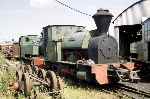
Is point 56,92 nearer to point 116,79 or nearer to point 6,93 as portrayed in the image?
point 6,93

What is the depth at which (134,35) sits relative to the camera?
22.2m

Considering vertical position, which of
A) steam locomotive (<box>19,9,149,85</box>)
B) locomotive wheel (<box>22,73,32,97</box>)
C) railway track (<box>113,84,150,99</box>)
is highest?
steam locomotive (<box>19,9,149,85</box>)

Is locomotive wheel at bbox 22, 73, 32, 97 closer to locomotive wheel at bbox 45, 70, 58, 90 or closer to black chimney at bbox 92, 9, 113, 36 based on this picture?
locomotive wheel at bbox 45, 70, 58, 90

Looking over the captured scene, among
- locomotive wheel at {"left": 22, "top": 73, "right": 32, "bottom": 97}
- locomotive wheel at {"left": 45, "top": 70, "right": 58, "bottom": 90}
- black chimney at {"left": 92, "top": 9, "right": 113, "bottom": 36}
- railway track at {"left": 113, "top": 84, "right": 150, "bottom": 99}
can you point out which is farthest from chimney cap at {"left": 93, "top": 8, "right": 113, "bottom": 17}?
locomotive wheel at {"left": 22, "top": 73, "right": 32, "bottom": 97}

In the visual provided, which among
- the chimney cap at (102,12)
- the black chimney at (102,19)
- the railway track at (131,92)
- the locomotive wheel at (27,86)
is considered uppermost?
the chimney cap at (102,12)

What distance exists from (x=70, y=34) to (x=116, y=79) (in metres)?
4.80

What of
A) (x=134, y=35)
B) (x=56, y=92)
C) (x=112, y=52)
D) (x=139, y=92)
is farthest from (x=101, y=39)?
(x=134, y=35)

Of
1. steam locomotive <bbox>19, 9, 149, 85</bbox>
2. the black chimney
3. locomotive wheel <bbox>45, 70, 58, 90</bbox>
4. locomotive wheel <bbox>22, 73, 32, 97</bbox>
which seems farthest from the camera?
the black chimney

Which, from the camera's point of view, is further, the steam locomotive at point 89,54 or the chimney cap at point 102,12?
the chimney cap at point 102,12

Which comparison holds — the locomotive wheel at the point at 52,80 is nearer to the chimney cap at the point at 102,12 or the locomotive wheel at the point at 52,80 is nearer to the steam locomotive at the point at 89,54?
the steam locomotive at the point at 89,54

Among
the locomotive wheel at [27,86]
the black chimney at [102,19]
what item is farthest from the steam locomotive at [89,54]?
the locomotive wheel at [27,86]

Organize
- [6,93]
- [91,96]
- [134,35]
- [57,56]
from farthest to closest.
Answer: [134,35], [57,56], [91,96], [6,93]

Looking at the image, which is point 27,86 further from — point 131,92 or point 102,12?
point 102,12

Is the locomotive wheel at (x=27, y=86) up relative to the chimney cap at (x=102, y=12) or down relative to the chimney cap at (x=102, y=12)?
down
